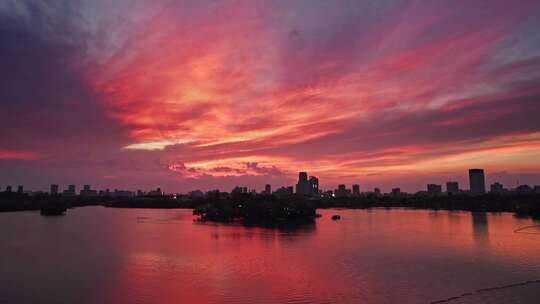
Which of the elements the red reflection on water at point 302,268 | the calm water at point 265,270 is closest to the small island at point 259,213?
the red reflection on water at point 302,268

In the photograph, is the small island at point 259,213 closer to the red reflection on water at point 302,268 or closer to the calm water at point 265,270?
the red reflection on water at point 302,268

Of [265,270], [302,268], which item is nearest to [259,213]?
[302,268]

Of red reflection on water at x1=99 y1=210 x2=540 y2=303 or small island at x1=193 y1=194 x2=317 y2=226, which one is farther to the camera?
small island at x1=193 y1=194 x2=317 y2=226

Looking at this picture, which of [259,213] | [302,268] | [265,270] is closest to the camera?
[265,270]

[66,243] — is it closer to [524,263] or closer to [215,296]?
[215,296]

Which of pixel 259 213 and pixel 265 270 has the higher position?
pixel 259 213

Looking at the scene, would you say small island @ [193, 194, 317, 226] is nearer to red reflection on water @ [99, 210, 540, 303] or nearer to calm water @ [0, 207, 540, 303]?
red reflection on water @ [99, 210, 540, 303]

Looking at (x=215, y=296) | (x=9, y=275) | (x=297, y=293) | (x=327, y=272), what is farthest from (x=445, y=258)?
(x=9, y=275)

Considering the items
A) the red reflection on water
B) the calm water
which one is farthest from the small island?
the calm water

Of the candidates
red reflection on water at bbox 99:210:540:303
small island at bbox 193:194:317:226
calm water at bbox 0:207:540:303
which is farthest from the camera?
small island at bbox 193:194:317:226

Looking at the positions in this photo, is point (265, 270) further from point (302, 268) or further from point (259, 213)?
point (259, 213)

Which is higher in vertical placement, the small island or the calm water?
the small island
